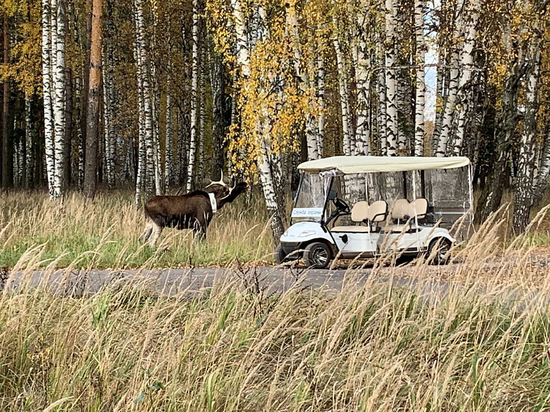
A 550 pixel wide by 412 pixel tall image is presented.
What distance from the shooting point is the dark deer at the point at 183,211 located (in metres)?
12.6

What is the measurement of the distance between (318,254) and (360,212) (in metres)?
1.00

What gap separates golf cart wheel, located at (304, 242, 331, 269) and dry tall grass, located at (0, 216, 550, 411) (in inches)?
191

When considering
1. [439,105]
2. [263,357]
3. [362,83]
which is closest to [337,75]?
[439,105]

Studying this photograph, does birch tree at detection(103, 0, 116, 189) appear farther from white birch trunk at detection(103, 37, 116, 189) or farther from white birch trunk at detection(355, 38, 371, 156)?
white birch trunk at detection(355, 38, 371, 156)

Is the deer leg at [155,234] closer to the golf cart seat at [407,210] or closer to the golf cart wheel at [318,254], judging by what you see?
the golf cart wheel at [318,254]

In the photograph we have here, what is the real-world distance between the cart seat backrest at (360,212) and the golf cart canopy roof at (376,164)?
62cm

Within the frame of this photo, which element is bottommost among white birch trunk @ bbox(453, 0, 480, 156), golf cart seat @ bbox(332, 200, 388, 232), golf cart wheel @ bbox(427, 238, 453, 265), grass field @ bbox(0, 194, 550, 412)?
grass field @ bbox(0, 194, 550, 412)

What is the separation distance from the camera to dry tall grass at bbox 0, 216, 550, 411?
13.2 ft

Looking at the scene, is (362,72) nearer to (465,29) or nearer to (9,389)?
(465,29)

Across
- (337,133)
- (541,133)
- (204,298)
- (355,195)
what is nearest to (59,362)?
(204,298)

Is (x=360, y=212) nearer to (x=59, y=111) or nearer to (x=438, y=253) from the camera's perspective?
(x=438, y=253)

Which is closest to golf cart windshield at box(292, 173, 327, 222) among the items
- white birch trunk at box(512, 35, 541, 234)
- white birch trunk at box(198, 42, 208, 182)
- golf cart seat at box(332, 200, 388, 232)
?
golf cart seat at box(332, 200, 388, 232)

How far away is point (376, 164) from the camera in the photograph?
37.1ft

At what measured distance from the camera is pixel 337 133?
31.2 m
